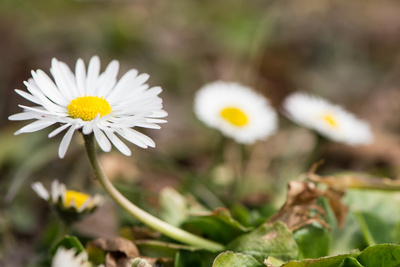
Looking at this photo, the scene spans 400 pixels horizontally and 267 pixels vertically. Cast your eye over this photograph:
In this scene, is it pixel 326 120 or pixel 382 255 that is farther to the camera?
pixel 326 120

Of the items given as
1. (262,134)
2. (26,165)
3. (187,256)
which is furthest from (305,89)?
(187,256)

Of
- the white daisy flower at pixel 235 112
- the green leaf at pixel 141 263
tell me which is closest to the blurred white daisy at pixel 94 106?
the green leaf at pixel 141 263

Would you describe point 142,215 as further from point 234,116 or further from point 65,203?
point 234,116

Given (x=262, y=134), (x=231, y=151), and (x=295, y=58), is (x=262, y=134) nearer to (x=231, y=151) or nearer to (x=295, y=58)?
(x=231, y=151)

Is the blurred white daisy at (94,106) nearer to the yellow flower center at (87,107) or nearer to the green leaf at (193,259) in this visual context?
the yellow flower center at (87,107)

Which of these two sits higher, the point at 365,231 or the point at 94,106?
the point at 94,106

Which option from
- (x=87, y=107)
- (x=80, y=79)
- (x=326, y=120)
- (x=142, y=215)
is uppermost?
(x=326, y=120)

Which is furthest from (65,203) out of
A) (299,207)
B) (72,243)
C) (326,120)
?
(326,120)
